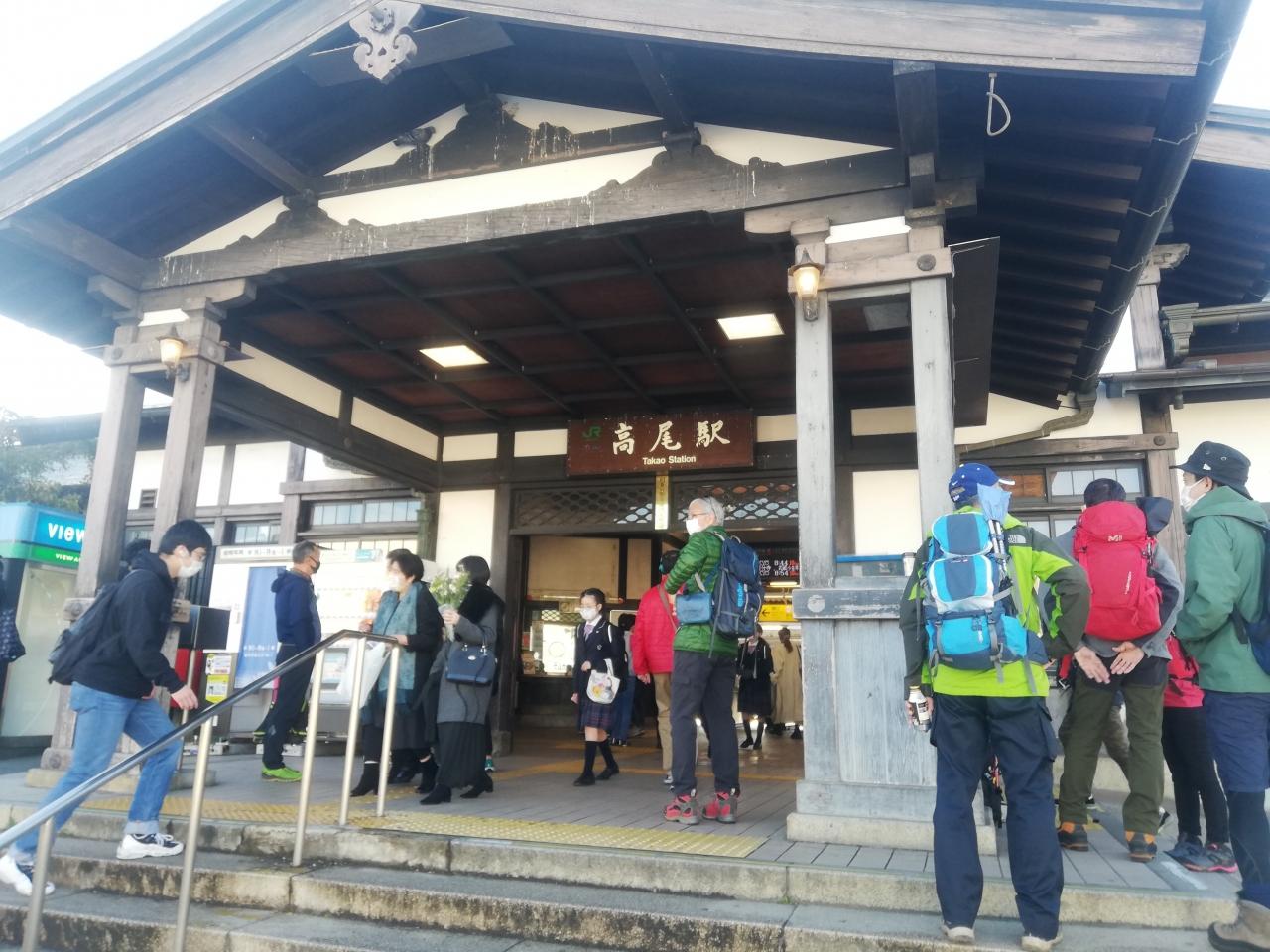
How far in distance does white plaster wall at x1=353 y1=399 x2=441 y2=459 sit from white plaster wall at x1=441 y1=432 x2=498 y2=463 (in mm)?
120

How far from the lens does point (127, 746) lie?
5.92m

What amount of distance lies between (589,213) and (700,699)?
3060 mm

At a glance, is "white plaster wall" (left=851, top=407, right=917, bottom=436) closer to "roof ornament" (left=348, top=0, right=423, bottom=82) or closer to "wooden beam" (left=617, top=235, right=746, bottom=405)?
"wooden beam" (left=617, top=235, right=746, bottom=405)

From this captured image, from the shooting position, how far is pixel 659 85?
504 cm

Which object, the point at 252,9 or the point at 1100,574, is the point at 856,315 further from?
the point at 252,9

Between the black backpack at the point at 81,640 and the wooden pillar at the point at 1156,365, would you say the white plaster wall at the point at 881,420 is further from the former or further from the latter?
the black backpack at the point at 81,640

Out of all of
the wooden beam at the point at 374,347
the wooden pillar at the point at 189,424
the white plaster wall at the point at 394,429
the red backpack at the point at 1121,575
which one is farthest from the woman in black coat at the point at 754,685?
the red backpack at the point at 1121,575

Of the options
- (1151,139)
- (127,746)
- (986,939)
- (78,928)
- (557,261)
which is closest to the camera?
(986,939)

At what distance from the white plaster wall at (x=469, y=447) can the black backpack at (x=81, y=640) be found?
5.86 meters

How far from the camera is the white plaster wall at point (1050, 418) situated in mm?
8297

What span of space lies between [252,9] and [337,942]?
520cm

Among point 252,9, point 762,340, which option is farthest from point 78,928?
point 762,340

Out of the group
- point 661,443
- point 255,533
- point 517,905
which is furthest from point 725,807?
point 255,533

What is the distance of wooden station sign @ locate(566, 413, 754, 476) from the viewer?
9000 millimetres
